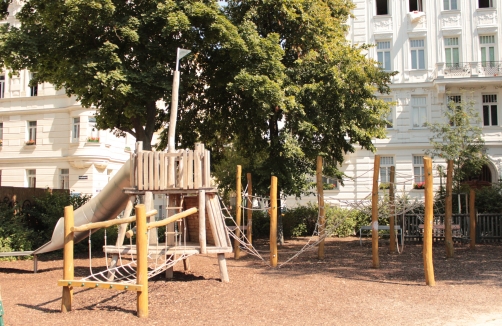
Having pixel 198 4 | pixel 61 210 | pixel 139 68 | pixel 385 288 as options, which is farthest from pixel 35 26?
pixel 385 288

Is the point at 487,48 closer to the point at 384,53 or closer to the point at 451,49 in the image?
the point at 451,49

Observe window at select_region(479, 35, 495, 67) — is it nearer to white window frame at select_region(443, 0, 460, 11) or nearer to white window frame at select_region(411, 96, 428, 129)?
white window frame at select_region(443, 0, 460, 11)

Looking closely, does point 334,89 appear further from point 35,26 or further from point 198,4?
point 35,26

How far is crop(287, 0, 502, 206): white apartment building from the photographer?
85.1ft

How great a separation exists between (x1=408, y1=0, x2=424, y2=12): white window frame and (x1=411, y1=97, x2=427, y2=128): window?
5208 mm

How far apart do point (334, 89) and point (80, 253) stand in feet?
32.6

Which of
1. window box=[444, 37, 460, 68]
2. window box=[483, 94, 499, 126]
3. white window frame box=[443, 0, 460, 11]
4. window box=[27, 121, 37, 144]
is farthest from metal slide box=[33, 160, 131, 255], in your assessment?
white window frame box=[443, 0, 460, 11]

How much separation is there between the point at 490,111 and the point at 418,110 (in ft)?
12.6

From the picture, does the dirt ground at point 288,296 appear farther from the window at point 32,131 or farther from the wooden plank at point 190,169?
the window at point 32,131

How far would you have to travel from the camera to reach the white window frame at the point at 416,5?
27109 mm

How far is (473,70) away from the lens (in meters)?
25.9

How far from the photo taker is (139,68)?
13.8 m

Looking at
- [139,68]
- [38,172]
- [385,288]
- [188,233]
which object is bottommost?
[385,288]

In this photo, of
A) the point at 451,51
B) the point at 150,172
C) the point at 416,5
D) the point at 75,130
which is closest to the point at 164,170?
the point at 150,172
